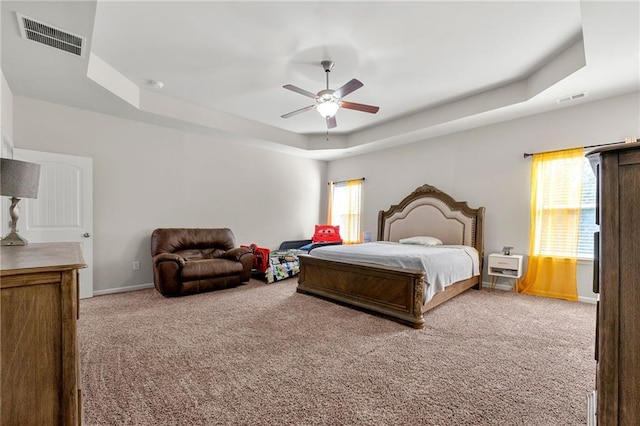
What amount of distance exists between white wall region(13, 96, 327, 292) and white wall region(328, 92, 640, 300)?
2.81 meters

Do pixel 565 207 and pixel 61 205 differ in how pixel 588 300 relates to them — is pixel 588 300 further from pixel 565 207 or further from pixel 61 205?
pixel 61 205

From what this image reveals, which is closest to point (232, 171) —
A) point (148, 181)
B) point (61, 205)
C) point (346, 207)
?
point (148, 181)

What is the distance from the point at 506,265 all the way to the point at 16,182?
5354 millimetres

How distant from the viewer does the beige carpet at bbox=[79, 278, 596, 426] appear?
5.19ft

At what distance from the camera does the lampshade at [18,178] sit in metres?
1.65

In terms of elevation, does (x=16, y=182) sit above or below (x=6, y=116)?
below

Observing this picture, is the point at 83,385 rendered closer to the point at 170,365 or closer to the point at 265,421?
the point at 170,365

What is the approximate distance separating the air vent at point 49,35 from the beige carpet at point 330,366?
8.69 ft

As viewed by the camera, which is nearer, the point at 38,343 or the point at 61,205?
the point at 38,343

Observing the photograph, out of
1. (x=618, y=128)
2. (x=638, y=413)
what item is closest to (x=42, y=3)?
(x=638, y=413)

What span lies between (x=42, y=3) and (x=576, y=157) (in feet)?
19.3

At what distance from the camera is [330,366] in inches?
81.4

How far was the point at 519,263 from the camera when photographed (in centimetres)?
409

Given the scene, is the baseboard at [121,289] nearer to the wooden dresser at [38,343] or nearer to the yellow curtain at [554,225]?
the wooden dresser at [38,343]
